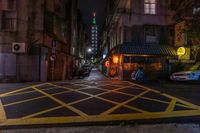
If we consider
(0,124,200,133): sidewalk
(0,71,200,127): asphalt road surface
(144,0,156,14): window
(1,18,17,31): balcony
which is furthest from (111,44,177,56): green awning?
(0,124,200,133): sidewalk

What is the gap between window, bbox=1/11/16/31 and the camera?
71.9 ft

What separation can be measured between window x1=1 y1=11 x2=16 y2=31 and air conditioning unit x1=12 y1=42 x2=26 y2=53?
1686 mm

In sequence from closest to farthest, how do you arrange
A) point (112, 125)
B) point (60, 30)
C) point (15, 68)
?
1. point (112, 125)
2. point (15, 68)
3. point (60, 30)

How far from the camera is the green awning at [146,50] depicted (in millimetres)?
25003

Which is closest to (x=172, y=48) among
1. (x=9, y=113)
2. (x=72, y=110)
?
(x=72, y=110)

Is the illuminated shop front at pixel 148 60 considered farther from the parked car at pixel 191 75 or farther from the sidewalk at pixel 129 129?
the sidewalk at pixel 129 129

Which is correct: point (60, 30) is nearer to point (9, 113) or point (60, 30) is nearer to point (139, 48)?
point (139, 48)

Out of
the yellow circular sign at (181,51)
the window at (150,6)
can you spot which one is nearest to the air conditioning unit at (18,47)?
the window at (150,6)

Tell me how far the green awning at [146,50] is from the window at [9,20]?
1184 centimetres

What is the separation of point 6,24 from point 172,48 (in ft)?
62.4

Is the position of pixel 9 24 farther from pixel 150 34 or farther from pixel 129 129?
pixel 129 129

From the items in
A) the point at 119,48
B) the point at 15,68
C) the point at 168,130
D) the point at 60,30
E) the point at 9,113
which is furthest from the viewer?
the point at 60,30

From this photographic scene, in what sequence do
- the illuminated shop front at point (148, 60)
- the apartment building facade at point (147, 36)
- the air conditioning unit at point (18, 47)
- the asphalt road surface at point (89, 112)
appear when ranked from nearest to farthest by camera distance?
the asphalt road surface at point (89, 112), the air conditioning unit at point (18, 47), the illuminated shop front at point (148, 60), the apartment building facade at point (147, 36)

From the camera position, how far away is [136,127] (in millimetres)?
6320
